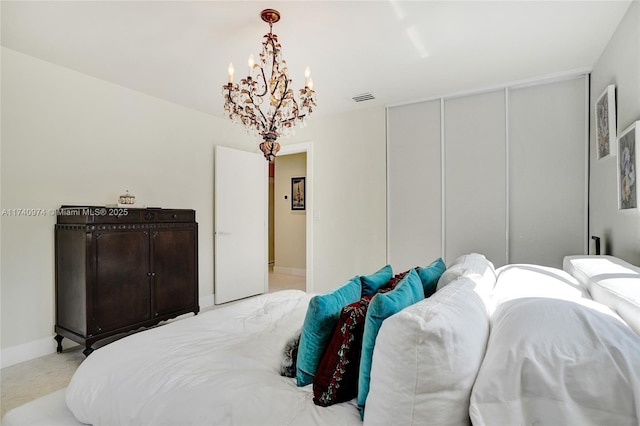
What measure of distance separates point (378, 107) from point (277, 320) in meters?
3.17

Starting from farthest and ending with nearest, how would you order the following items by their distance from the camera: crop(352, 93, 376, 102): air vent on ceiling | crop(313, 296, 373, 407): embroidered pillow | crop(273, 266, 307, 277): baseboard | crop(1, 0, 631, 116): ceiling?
crop(273, 266, 307, 277): baseboard, crop(352, 93, 376, 102): air vent on ceiling, crop(1, 0, 631, 116): ceiling, crop(313, 296, 373, 407): embroidered pillow

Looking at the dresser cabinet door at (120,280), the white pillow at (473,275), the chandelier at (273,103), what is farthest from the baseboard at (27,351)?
the white pillow at (473,275)

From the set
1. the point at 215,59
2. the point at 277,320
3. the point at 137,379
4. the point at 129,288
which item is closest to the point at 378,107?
the point at 215,59

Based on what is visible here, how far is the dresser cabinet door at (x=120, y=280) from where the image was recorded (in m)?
2.85

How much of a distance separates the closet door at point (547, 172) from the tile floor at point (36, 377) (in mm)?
4174

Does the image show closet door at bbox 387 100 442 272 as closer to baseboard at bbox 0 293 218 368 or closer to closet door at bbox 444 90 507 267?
closet door at bbox 444 90 507 267

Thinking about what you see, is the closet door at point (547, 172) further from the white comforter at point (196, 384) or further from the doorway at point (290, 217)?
the doorway at point (290, 217)

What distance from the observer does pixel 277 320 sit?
199 centimetres

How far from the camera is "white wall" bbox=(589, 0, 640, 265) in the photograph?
81.4 inches

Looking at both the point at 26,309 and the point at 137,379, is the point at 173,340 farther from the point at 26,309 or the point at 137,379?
the point at 26,309

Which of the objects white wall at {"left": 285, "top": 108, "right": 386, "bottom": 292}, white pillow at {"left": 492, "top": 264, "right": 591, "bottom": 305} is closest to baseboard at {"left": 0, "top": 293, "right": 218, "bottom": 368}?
white wall at {"left": 285, "top": 108, "right": 386, "bottom": 292}

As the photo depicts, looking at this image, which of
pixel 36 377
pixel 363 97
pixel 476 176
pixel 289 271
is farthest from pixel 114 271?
pixel 289 271

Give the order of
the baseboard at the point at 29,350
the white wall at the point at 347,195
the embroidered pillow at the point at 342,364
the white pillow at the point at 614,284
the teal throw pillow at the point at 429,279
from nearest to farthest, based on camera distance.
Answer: the white pillow at the point at 614,284
the embroidered pillow at the point at 342,364
the teal throw pillow at the point at 429,279
the baseboard at the point at 29,350
the white wall at the point at 347,195

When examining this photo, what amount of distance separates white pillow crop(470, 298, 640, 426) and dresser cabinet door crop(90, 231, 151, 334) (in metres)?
3.03
